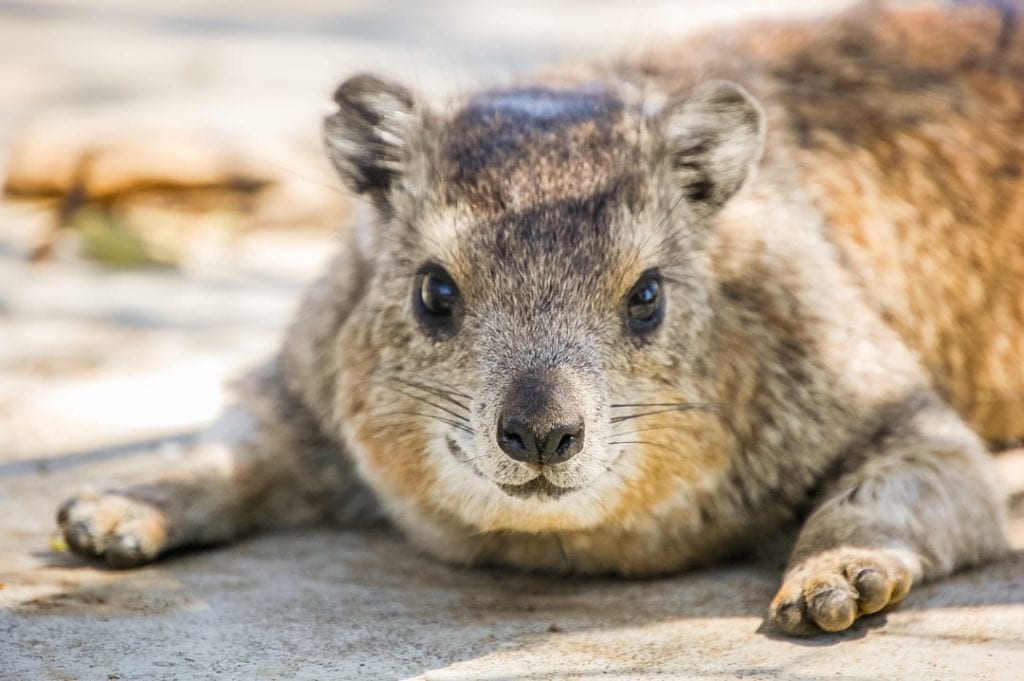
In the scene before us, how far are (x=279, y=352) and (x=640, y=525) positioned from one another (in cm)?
221

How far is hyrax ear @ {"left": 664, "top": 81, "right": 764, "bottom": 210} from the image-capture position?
551 centimetres

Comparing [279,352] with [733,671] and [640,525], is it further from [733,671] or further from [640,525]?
[733,671]

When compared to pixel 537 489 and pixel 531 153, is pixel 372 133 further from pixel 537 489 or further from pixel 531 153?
pixel 537 489

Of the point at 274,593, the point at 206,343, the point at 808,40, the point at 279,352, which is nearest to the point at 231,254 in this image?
the point at 206,343

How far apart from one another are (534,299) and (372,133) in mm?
1170

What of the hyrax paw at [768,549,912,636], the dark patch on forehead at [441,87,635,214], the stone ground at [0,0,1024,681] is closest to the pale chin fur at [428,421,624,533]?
the stone ground at [0,0,1024,681]

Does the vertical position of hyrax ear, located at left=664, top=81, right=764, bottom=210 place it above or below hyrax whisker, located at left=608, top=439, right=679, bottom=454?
above

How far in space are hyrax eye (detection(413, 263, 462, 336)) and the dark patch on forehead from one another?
279 mm

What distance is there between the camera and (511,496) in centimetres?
488

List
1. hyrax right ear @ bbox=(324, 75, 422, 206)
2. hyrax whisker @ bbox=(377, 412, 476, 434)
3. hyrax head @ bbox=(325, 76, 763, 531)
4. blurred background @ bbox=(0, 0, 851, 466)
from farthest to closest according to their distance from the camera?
blurred background @ bbox=(0, 0, 851, 466)
hyrax right ear @ bbox=(324, 75, 422, 206)
hyrax whisker @ bbox=(377, 412, 476, 434)
hyrax head @ bbox=(325, 76, 763, 531)

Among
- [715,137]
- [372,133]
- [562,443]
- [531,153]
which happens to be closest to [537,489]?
[562,443]

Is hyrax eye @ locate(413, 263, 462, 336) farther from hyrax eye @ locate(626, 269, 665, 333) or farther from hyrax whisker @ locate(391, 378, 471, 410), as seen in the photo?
hyrax eye @ locate(626, 269, 665, 333)

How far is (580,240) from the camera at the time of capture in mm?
5148

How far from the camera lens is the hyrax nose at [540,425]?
4578mm
